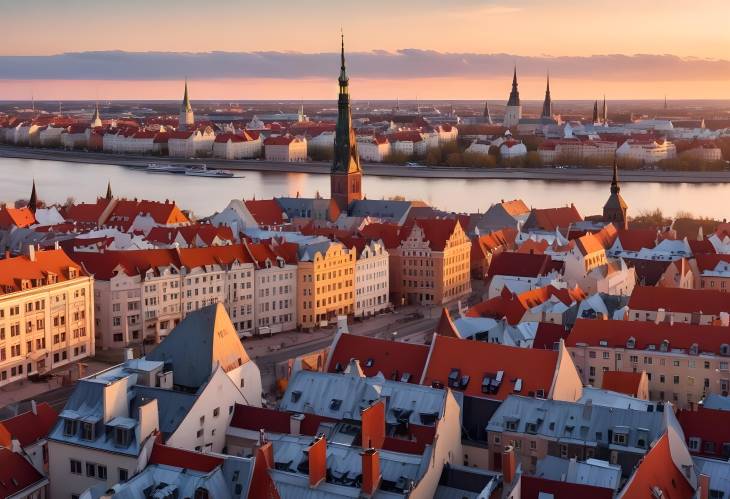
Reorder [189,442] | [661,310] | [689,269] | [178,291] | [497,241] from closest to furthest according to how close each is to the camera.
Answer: [189,442] < [661,310] < [178,291] < [689,269] < [497,241]

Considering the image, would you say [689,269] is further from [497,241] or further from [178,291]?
[178,291]

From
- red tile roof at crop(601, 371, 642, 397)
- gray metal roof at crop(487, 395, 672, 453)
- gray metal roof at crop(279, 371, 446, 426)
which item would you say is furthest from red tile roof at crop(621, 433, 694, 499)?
red tile roof at crop(601, 371, 642, 397)

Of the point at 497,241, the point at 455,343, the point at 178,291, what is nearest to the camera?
the point at 455,343

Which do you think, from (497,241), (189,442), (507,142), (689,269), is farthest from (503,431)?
(507,142)

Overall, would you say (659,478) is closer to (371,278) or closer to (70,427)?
(70,427)

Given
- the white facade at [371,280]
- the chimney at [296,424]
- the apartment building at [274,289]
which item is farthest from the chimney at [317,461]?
the white facade at [371,280]

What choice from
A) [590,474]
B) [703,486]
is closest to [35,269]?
[590,474]
